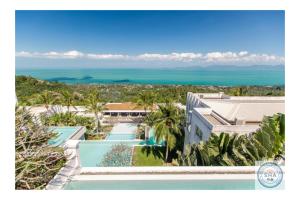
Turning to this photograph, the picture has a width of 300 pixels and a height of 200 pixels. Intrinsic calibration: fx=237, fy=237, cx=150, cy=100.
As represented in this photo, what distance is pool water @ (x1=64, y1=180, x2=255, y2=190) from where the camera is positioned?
20.4ft

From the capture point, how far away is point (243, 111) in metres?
16.3

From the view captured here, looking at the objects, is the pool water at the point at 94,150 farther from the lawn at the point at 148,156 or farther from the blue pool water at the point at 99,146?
the lawn at the point at 148,156

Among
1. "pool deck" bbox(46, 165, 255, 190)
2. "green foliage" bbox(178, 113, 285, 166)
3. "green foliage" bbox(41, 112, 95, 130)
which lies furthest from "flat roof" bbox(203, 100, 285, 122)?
"green foliage" bbox(41, 112, 95, 130)

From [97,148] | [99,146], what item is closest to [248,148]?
[97,148]

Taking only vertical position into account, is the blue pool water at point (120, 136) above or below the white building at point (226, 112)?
below

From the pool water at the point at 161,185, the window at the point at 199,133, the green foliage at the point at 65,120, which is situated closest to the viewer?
the pool water at the point at 161,185

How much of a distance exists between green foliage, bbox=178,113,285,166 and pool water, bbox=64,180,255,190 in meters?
1.51

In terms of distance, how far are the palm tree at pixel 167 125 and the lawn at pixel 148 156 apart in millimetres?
844

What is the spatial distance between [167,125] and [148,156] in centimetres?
268

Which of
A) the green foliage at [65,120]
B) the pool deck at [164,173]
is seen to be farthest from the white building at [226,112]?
the green foliage at [65,120]

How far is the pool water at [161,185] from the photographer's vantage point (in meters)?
6.21
